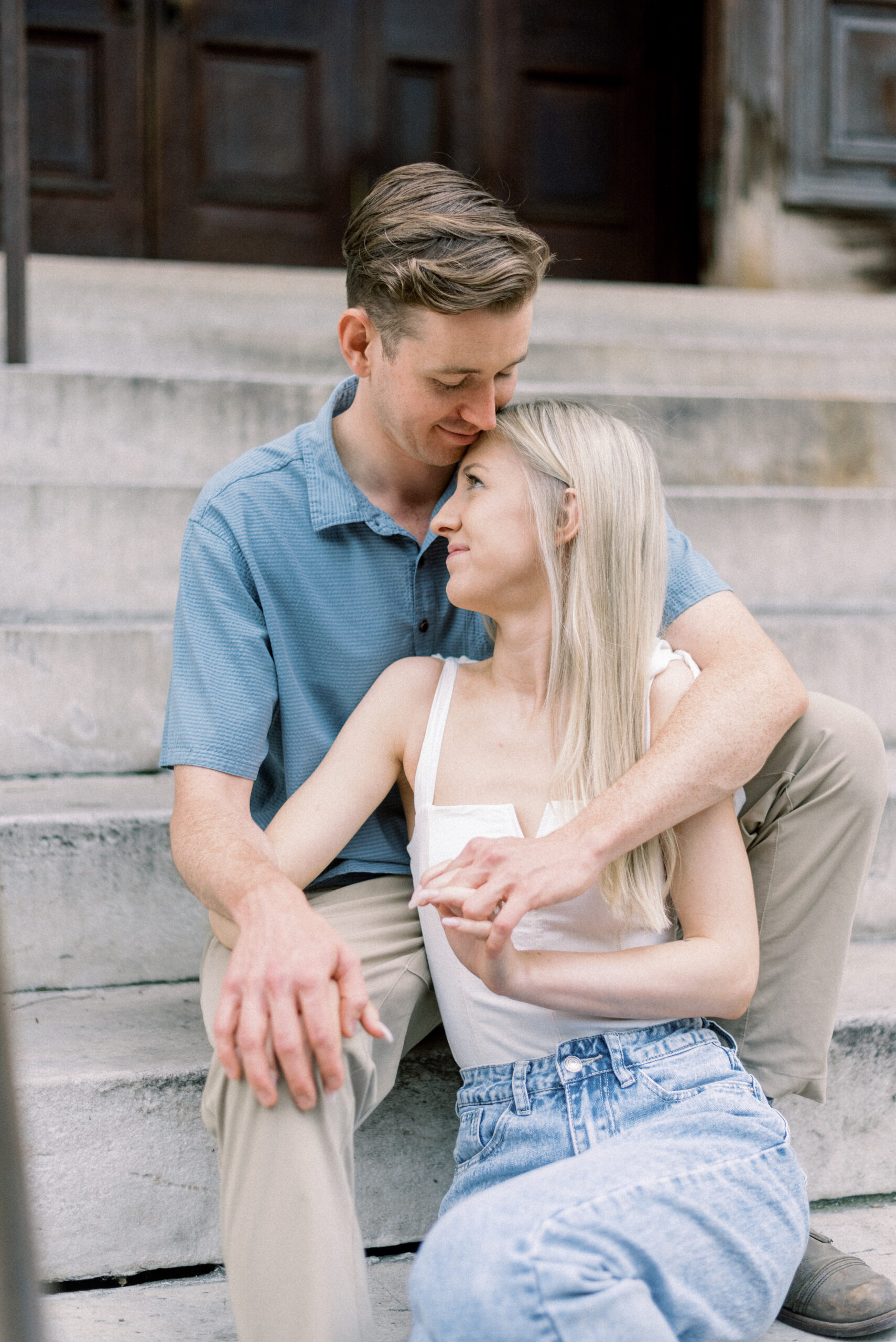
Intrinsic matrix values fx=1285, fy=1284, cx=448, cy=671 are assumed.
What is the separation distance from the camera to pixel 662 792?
1.34 metres

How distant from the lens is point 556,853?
4.27 feet

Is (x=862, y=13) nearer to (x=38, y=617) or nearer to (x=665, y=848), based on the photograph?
(x=38, y=617)

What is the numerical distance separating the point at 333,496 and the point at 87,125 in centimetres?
312

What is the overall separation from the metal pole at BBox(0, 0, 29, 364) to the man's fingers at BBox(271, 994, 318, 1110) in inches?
69.4

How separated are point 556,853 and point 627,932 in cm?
15

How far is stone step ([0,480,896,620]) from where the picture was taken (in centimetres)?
224

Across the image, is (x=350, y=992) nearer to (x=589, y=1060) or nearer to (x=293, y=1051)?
(x=293, y=1051)

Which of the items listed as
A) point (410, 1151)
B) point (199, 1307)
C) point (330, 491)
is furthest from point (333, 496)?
point (199, 1307)

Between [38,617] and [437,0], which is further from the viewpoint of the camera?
[437,0]

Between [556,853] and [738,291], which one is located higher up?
[738,291]

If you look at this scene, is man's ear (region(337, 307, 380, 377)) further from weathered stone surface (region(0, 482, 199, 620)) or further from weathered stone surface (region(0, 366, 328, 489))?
weathered stone surface (region(0, 366, 328, 489))

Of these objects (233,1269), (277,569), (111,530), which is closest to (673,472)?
(111,530)

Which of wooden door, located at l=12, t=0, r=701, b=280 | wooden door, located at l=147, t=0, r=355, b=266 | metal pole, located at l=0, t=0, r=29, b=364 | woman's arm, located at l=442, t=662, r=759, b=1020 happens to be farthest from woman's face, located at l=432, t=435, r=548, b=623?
wooden door, located at l=147, t=0, r=355, b=266

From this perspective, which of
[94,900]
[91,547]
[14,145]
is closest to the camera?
[94,900]
